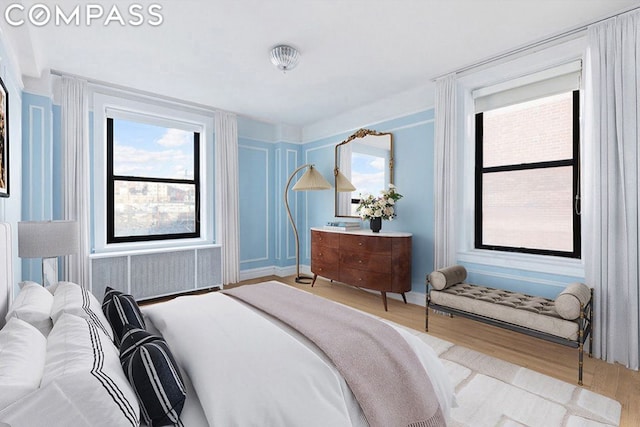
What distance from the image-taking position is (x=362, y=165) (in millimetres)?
4691

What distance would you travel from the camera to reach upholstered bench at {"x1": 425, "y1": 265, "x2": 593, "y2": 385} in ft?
7.30

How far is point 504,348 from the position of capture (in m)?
2.75

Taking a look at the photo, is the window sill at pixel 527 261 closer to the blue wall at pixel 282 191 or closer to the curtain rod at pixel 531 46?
the blue wall at pixel 282 191

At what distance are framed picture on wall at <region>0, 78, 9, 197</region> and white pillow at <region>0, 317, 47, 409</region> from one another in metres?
1.46

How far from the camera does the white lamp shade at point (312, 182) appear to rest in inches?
189

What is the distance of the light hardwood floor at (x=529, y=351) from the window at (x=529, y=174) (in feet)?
2.90

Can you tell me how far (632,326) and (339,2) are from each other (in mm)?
3258

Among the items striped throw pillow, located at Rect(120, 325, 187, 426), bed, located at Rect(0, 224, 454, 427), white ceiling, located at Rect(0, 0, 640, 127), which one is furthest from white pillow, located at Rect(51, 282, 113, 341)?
white ceiling, located at Rect(0, 0, 640, 127)

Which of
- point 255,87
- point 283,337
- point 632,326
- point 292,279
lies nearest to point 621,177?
point 632,326

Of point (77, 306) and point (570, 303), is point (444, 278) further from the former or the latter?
point (77, 306)

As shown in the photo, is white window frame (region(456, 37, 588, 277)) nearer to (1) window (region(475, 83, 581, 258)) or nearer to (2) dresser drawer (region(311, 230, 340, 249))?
(1) window (region(475, 83, 581, 258))

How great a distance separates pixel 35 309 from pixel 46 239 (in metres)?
1.30

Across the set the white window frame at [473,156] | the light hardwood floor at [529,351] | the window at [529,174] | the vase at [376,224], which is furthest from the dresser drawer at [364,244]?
the window at [529,174]

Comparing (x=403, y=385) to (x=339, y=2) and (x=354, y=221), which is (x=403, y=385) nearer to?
(x=339, y=2)
